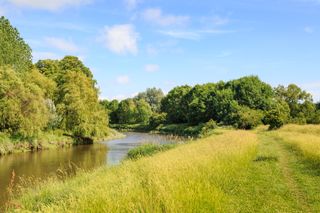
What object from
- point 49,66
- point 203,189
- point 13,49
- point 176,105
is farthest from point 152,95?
point 203,189

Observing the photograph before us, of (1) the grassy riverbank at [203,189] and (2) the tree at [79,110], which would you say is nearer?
(1) the grassy riverbank at [203,189]

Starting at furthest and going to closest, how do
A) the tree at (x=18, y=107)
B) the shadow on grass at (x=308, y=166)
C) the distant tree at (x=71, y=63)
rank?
the distant tree at (x=71, y=63), the tree at (x=18, y=107), the shadow on grass at (x=308, y=166)

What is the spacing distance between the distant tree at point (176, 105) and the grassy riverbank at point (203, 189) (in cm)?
8538

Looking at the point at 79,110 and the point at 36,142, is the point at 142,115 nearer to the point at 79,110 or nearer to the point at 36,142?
the point at 79,110

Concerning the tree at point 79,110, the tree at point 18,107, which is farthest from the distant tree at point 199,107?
the tree at point 18,107

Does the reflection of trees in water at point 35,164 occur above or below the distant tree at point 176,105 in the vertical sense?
below

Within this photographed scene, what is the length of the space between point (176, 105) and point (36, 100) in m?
71.5

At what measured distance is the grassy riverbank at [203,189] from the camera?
751cm

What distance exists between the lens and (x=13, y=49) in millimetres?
50969

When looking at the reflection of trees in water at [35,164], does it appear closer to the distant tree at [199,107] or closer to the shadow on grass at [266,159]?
the shadow on grass at [266,159]

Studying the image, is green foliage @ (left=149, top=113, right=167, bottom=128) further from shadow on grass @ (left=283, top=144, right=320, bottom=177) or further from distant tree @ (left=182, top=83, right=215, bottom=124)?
shadow on grass @ (left=283, top=144, right=320, bottom=177)

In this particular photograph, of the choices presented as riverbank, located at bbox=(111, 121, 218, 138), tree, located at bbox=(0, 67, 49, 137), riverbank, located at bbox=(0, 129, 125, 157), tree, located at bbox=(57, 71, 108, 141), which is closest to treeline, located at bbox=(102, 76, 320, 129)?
riverbank, located at bbox=(111, 121, 218, 138)

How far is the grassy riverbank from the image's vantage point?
24.6 feet

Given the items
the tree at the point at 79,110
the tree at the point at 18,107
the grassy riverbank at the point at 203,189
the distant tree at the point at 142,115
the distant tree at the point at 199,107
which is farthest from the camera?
the distant tree at the point at 142,115
